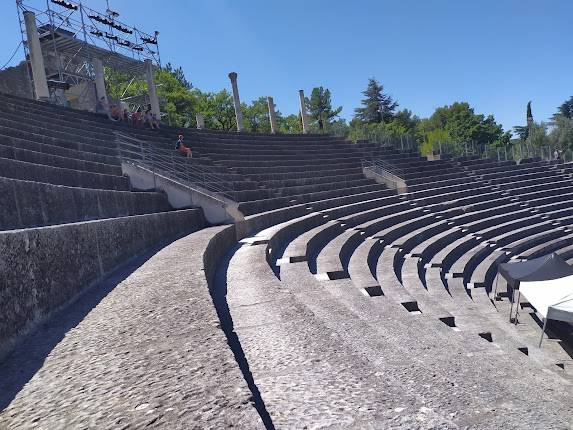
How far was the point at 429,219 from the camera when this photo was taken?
16.1m

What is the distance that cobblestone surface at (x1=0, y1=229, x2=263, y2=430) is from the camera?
1.77 m

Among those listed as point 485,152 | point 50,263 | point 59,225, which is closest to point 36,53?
point 59,225

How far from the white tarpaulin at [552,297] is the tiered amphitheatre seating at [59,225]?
6658 millimetres

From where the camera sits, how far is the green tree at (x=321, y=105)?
68.1 m

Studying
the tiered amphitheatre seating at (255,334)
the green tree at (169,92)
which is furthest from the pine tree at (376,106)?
the tiered amphitheatre seating at (255,334)

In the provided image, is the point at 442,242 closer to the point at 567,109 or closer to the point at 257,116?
the point at 257,116

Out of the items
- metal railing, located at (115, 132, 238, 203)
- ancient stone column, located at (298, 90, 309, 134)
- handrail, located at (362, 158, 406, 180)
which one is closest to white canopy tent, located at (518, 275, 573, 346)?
metal railing, located at (115, 132, 238, 203)

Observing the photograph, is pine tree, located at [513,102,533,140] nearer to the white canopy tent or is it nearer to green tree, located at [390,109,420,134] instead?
green tree, located at [390,109,420,134]

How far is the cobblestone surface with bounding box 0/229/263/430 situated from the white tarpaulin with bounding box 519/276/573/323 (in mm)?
6398

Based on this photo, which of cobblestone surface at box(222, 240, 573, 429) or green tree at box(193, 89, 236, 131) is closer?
cobblestone surface at box(222, 240, 573, 429)

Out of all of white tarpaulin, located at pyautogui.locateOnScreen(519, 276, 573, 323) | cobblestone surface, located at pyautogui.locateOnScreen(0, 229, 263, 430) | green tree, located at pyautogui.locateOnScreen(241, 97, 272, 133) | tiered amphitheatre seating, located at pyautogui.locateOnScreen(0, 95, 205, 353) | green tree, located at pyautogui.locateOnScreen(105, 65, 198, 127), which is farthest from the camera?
green tree, located at pyautogui.locateOnScreen(241, 97, 272, 133)

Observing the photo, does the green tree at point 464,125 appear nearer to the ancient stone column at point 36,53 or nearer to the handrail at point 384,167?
the handrail at point 384,167

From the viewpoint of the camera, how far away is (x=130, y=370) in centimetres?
222

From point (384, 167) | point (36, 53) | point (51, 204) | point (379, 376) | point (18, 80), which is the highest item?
point (18, 80)
